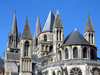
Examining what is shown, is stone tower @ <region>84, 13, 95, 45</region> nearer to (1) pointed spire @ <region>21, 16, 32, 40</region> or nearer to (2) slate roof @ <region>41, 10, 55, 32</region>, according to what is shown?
(1) pointed spire @ <region>21, 16, 32, 40</region>

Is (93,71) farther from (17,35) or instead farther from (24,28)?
(17,35)

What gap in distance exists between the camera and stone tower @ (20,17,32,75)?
5153 centimetres

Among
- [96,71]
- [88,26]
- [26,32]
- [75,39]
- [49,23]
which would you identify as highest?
[49,23]

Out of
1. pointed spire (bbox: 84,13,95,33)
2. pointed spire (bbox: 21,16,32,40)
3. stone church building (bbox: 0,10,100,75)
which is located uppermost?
pointed spire (bbox: 84,13,95,33)

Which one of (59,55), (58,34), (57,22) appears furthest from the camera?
(57,22)

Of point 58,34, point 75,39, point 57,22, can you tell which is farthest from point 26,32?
point 75,39

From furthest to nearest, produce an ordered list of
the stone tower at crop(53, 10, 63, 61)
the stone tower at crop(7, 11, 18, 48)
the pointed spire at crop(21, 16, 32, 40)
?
the stone tower at crop(7, 11, 18, 48) < the pointed spire at crop(21, 16, 32, 40) < the stone tower at crop(53, 10, 63, 61)

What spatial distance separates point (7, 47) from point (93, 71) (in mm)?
37332

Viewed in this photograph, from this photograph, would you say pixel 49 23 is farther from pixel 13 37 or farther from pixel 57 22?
pixel 57 22

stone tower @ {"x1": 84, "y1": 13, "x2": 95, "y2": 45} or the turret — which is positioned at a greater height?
the turret

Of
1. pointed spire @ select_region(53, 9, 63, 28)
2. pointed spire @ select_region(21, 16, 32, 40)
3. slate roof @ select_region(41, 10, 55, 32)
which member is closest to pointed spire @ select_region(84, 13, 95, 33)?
pointed spire @ select_region(53, 9, 63, 28)

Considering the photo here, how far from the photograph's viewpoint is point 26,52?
5297 cm

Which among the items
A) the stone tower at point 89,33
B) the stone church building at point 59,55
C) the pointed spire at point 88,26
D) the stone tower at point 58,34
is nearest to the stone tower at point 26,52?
the stone church building at point 59,55

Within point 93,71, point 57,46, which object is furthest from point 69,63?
point 57,46
